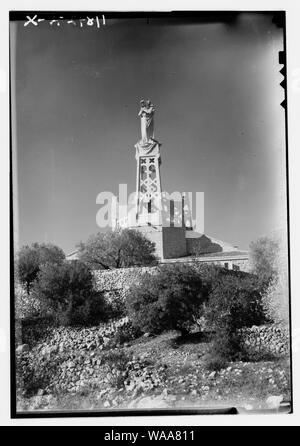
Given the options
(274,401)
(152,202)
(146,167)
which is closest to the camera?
(274,401)

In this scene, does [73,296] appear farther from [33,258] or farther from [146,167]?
[146,167]

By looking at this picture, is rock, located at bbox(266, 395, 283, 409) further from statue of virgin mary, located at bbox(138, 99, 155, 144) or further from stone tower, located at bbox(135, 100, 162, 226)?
statue of virgin mary, located at bbox(138, 99, 155, 144)

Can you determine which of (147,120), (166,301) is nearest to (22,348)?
(166,301)

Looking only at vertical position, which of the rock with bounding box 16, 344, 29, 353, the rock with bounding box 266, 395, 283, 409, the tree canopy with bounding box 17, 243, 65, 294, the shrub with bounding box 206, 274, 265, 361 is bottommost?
the rock with bounding box 266, 395, 283, 409

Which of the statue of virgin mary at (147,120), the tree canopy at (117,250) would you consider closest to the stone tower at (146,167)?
the statue of virgin mary at (147,120)

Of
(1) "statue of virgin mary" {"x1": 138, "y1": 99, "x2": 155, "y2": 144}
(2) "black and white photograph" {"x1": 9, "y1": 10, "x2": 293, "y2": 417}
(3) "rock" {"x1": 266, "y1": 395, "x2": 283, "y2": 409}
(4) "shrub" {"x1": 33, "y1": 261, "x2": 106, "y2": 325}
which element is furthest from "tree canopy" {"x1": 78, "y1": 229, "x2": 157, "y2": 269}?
(3) "rock" {"x1": 266, "y1": 395, "x2": 283, "y2": 409}

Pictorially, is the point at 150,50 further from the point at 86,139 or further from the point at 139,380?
the point at 139,380

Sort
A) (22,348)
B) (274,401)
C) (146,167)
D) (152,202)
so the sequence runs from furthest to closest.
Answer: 1. (152,202)
2. (146,167)
3. (22,348)
4. (274,401)
